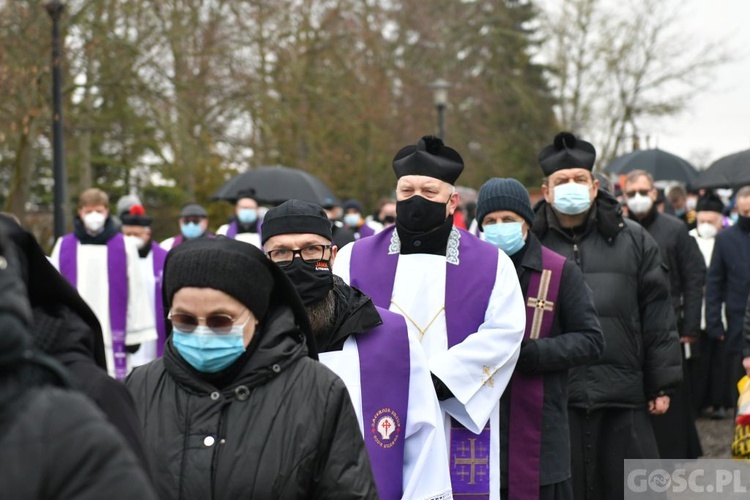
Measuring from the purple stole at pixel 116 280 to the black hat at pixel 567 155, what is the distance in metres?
5.25

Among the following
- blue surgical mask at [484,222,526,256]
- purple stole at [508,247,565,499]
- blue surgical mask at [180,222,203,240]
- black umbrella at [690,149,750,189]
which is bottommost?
purple stole at [508,247,565,499]

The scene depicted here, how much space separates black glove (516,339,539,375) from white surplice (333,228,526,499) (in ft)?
0.70

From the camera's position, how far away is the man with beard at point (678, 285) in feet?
28.9

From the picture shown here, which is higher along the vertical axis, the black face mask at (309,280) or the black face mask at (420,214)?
the black face mask at (420,214)

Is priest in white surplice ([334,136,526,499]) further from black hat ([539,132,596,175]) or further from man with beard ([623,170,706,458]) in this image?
man with beard ([623,170,706,458])

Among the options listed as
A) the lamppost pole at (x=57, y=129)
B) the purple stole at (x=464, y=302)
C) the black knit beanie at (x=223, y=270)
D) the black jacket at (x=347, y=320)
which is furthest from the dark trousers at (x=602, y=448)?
the lamppost pole at (x=57, y=129)

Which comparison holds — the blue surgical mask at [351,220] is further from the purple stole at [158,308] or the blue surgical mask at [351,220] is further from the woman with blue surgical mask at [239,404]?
the woman with blue surgical mask at [239,404]

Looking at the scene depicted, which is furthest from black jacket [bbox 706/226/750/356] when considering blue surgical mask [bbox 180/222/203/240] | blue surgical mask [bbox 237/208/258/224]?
blue surgical mask [bbox 180/222/203/240]

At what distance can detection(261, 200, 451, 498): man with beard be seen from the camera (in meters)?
4.43

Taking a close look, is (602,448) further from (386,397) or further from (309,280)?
(309,280)

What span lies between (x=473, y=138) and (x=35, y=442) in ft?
134

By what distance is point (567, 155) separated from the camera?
23.3ft

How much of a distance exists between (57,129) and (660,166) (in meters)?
8.26

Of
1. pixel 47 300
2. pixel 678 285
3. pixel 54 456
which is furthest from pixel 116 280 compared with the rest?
pixel 54 456
